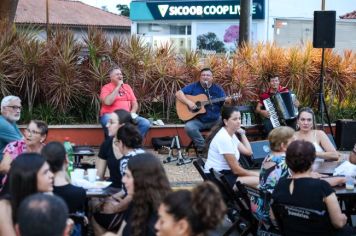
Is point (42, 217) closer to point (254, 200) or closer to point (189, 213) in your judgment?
point (189, 213)

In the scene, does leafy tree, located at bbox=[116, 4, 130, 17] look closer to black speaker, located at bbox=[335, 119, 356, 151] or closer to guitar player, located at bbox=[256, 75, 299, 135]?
black speaker, located at bbox=[335, 119, 356, 151]

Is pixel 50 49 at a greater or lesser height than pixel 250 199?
greater

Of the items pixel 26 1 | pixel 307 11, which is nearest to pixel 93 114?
pixel 307 11

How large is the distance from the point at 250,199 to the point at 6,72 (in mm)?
6536

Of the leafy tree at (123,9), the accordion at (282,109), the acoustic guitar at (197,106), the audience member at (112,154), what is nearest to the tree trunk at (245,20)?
the accordion at (282,109)

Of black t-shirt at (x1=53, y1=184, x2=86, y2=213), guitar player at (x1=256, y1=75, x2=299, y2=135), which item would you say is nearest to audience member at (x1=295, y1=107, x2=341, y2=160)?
black t-shirt at (x1=53, y1=184, x2=86, y2=213)

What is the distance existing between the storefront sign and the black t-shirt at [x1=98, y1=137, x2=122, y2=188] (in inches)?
844

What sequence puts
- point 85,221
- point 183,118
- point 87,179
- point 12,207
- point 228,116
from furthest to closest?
point 183,118, point 228,116, point 87,179, point 85,221, point 12,207

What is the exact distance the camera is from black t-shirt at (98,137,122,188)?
5.52 m

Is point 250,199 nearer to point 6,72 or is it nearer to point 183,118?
point 183,118

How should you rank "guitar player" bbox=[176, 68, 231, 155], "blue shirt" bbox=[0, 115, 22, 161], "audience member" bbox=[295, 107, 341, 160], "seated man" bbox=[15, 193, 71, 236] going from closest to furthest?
"seated man" bbox=[15, 193, 71, 236], "blue shirt" bbox=[0, 115, 22, 161], "audience member" bbox=[295, 107, 341, 160], "guitar player" bbox=[176, 68, 231, 155]

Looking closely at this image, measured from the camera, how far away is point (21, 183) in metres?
3.54

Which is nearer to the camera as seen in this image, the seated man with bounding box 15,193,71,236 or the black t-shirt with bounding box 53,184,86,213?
the seated man with bounding box 15,193,71,236

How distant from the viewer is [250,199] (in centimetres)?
565
